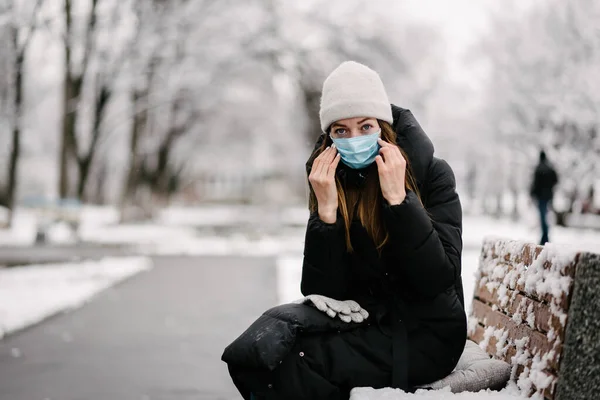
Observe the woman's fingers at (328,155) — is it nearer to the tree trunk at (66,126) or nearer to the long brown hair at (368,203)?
the long brown hair at (368,203)

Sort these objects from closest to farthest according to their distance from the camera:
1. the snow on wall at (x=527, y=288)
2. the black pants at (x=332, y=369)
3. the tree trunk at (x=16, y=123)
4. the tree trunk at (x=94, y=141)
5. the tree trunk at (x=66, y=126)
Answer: the snow on wall at (x=527, y=288), the black pants at (x=332, y=369), the tree trunk at (x=66, y=126), the tree trunk at (x=16, y=123), the tree trunk at (x=94, y=141)

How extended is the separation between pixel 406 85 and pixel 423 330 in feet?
72.2

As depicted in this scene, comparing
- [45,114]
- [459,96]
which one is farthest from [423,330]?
[45,114]

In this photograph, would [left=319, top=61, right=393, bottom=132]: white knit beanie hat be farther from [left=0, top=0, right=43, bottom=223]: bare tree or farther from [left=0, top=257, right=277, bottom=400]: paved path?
[left=0, top=0, right=43, bottom=223]: bare tree

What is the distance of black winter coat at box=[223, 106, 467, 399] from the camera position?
2881 mm

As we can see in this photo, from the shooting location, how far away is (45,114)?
6372 centimetres

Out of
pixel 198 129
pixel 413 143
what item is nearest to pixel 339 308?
pixel 413 143

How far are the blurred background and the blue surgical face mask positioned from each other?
84 cm

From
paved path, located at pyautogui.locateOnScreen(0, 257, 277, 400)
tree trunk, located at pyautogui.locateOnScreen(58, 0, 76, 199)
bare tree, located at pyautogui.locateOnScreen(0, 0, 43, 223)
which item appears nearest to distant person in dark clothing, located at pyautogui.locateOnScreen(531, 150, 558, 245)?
paved path, located at pyautogui.locateOnScreen(0, 257, 277, 400)

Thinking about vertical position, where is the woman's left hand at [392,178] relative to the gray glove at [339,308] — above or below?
above

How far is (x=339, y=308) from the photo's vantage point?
9.91 ft

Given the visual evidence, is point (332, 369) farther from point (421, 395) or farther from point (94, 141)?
point (94, 141)

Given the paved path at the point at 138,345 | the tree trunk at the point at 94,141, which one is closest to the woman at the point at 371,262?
the paved path at the point at 138,345

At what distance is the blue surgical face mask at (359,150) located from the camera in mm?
3174
